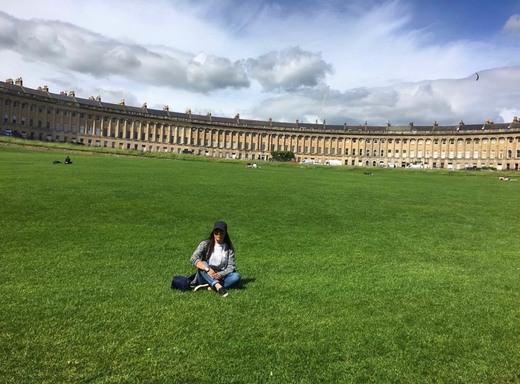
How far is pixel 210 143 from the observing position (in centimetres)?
14975

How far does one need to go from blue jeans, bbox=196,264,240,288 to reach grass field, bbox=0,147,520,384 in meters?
0.39

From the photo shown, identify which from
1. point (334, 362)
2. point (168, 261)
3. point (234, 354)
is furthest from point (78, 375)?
point (168, 261)

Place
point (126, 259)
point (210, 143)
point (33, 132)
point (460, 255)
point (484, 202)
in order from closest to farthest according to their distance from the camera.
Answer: point (126, 259) → point (460, 255) → point (484, 202) → point (33, 132) → point (210, 143)

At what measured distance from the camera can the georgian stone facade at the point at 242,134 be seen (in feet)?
Answer: 391

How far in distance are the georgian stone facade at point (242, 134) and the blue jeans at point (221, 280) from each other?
116578mm

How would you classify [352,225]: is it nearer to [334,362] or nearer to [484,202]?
[334,362]

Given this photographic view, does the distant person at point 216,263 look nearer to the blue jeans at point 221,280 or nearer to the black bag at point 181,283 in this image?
the blue jeans at point 221,280

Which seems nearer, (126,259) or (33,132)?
(126,259)

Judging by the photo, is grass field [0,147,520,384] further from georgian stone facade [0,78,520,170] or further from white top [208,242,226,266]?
georgian stone facade [0,78,520,170]

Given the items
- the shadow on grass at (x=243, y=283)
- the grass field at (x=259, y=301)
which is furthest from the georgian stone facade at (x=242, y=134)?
the shadow on grass at (x=243, y=283)

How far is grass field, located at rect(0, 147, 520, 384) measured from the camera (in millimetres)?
5949

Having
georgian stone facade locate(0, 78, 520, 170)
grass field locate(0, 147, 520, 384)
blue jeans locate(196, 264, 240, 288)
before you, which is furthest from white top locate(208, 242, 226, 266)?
georgian stone facade locate(0, 78, 520, 170)

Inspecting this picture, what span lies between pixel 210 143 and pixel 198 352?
146 metres

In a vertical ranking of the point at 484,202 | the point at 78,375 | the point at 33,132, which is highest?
the point at 33,132
